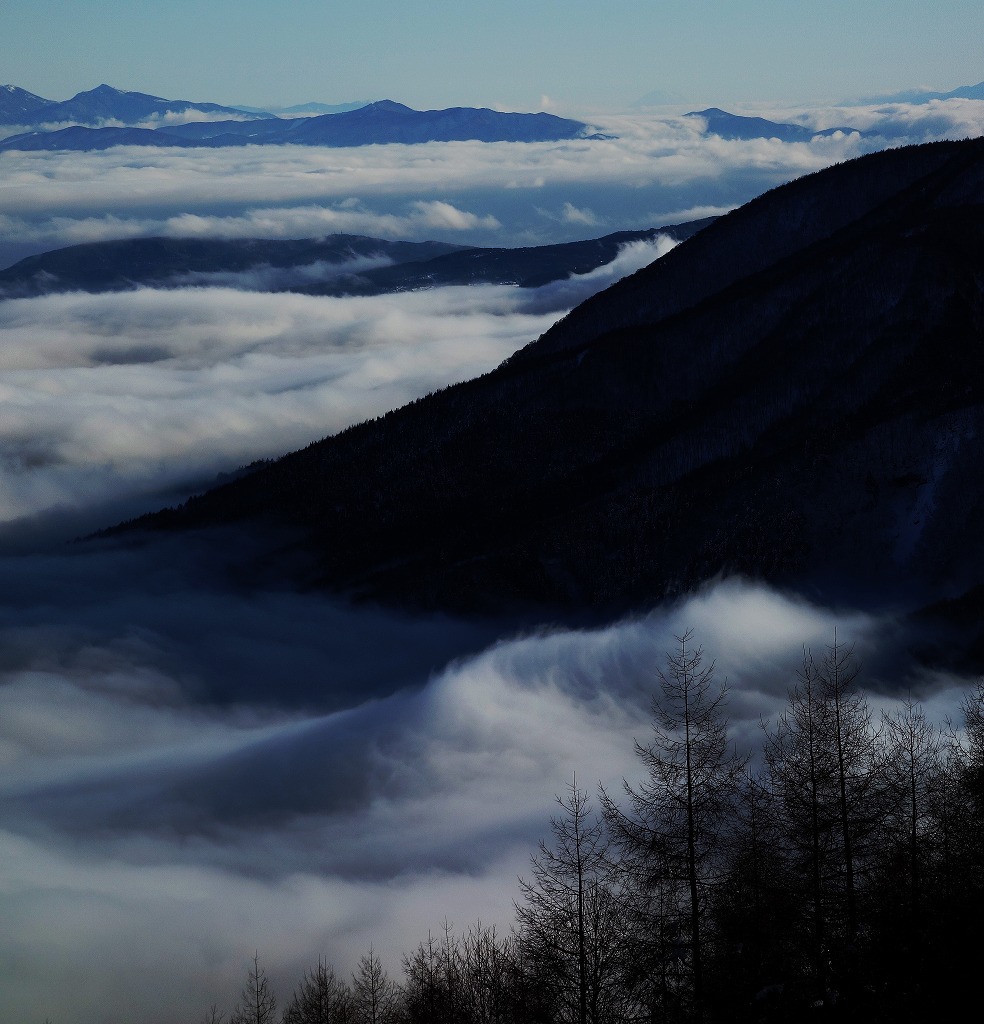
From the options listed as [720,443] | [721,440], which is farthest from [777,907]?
[721,440]

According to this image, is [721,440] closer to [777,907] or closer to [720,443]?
[720,443]

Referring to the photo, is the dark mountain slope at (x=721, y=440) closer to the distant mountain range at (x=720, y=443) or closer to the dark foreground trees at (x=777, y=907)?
the distant mountain range at (x=720, y=443)

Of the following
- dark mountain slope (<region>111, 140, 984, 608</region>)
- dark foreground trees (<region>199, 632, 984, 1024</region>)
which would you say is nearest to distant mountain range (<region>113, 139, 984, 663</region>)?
dark mountain slope (<region>111, 140, 984, 608</region>)

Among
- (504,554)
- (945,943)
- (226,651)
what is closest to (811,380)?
(504,554)

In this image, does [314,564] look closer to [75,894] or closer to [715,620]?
[715,620]

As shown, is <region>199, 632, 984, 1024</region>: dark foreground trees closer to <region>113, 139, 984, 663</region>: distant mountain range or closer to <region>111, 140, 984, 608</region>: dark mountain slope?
<region>113, 139, 984, 663</region>: distant mountain range
